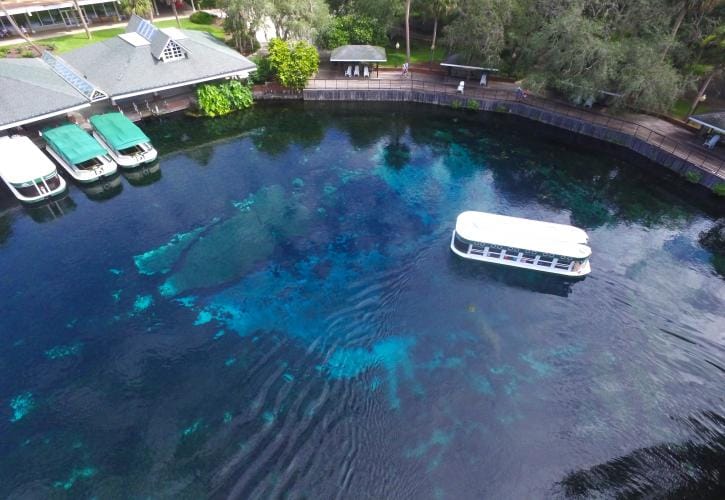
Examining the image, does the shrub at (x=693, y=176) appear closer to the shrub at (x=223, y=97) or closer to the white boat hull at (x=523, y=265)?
the white boat hull at (x=523, y=265)

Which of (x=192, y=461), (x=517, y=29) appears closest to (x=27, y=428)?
(x=192, y=461)

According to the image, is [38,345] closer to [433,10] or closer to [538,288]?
[538,288]

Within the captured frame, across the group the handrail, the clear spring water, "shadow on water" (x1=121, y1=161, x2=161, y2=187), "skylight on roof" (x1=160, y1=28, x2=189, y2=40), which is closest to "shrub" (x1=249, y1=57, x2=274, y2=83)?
the handrail

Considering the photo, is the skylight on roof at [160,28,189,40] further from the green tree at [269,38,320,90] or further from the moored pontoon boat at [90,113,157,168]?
the moored pontoon boat at [90,113,157,168]

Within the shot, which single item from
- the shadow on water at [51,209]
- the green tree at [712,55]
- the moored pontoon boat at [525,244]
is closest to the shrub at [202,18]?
the shadow on water at [51,209]

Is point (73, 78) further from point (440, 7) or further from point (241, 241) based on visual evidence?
point (440, 7)

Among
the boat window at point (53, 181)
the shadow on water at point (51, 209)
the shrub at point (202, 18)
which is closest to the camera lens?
the shadow on water at point (51, 209)
